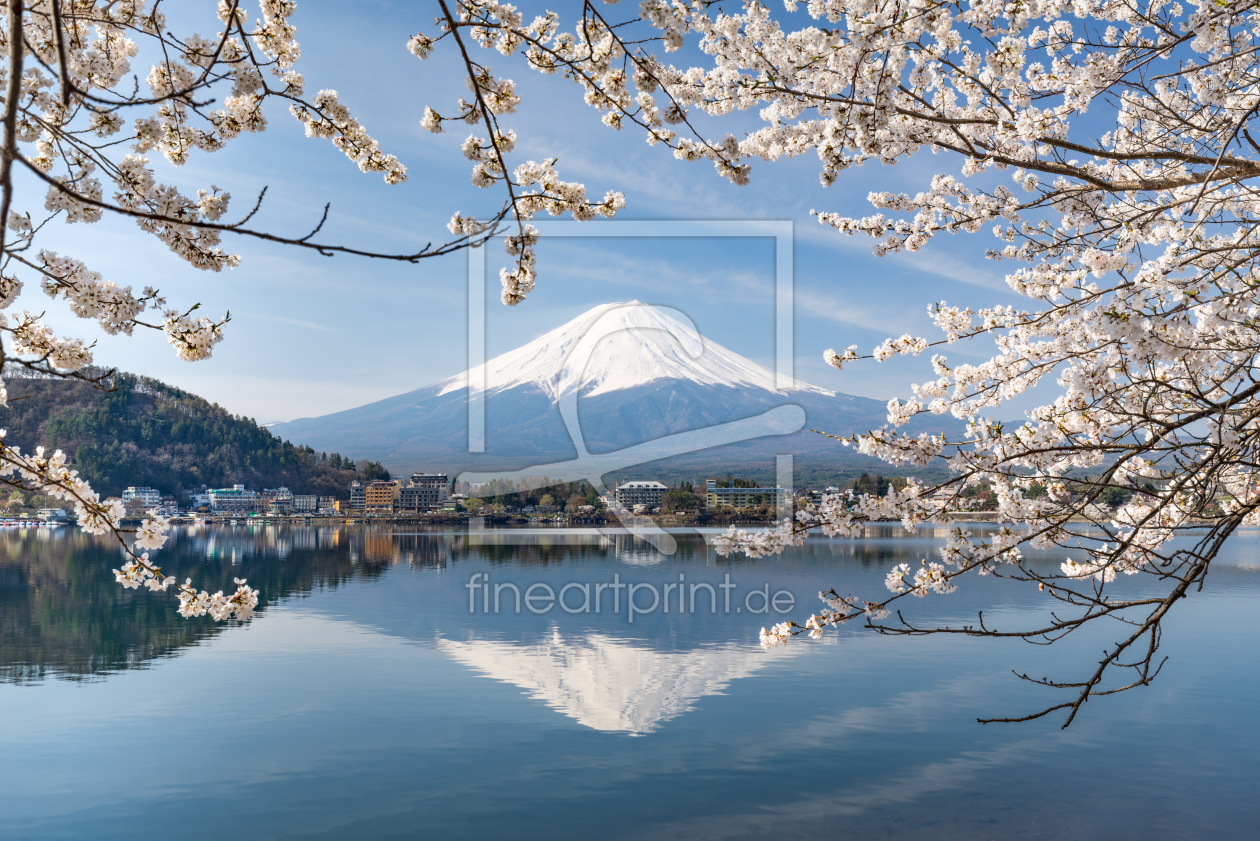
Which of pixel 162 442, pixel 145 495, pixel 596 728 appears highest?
pixel 162 442

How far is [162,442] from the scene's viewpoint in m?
86.4

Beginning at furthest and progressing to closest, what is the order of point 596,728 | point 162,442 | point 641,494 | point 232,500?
point 162,442 → point 232,500 → point 641,494 → point 596,728

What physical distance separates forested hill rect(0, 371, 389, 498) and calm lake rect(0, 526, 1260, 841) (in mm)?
65481

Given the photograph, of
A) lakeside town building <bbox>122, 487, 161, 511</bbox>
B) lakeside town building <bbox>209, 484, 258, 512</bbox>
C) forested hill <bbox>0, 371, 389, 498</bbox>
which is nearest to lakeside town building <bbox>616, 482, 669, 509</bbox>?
forested hill <bbox>0, 371, 389, 498</bbox>

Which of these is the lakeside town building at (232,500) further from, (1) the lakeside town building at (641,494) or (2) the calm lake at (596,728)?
(2) the calm lake at (596,728)

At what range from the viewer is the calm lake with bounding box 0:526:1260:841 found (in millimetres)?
8734

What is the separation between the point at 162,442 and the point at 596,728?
299 feet

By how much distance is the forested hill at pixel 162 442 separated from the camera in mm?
78250

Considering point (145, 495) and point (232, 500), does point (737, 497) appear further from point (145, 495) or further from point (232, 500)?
point (145, 495)

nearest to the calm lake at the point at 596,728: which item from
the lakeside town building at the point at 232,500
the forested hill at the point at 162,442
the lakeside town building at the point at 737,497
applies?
the lakeside town building at the point at 737,497

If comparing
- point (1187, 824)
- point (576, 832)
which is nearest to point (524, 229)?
point (576, 832)

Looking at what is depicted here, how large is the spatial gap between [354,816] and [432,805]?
34.4 inches

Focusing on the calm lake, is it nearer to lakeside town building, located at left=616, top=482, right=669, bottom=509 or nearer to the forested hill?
lakeside town building, located at left=616, top=482, right=669, bottom=509

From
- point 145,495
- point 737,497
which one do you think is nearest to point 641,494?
point 737,497
